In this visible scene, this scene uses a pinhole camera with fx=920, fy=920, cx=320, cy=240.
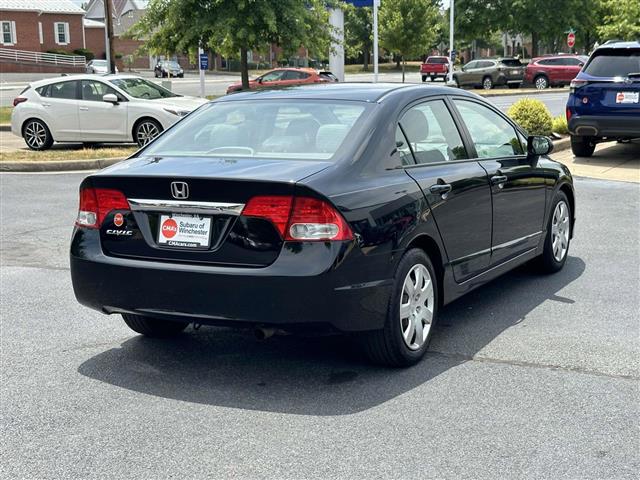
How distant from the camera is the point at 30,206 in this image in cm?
1141

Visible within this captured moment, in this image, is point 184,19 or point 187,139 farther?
point 184,19

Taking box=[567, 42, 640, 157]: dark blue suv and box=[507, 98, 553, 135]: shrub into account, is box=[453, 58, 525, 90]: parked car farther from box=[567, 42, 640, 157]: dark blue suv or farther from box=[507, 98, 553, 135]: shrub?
box=[567, 42, 640, 157]: dark blue suv

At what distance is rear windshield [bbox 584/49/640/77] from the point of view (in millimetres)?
14336

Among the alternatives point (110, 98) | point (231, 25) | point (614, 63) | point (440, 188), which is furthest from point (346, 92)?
point (231, 25)

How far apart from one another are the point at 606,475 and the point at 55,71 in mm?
67552

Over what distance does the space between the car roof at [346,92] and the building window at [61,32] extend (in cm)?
7141

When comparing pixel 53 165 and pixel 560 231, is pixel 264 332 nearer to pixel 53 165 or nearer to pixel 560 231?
pixel 560 231

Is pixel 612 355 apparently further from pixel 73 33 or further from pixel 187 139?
pixel 73 33

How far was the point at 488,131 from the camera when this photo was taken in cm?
655

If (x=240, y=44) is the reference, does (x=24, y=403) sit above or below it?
below

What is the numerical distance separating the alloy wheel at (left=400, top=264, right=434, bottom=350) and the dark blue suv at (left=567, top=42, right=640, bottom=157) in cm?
999

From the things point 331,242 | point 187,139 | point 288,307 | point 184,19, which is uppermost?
point 184,19

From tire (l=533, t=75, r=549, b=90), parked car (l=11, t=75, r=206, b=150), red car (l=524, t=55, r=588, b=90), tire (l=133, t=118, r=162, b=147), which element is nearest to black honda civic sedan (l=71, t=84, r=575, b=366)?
tire (l=133, t=118, r=162, b=147)

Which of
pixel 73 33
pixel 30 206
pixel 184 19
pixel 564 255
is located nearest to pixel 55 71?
pixel 73 33
